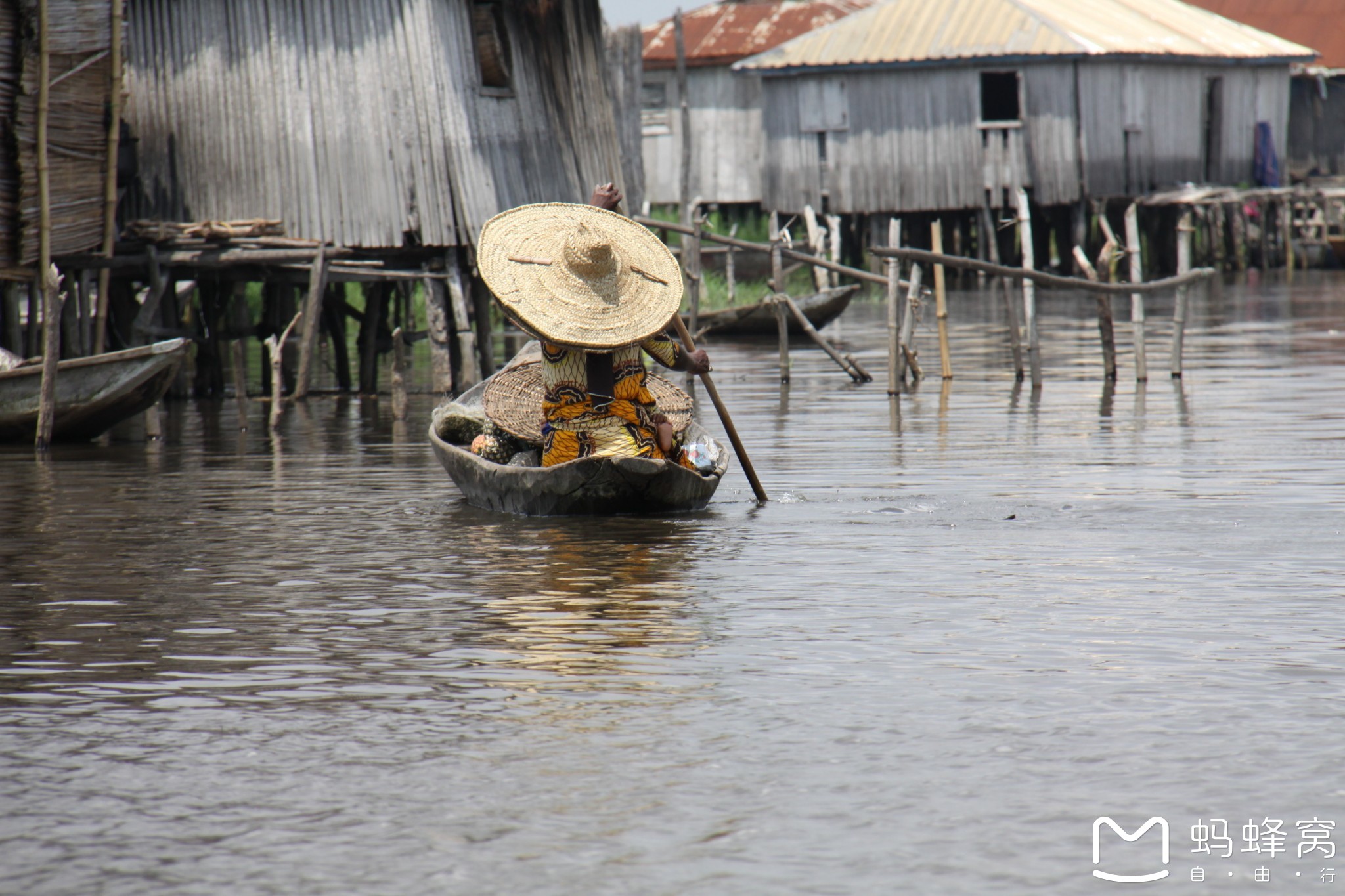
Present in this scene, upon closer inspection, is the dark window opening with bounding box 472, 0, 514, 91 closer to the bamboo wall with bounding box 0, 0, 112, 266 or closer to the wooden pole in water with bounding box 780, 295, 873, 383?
the wooden pole in water with bounding box 780, 295, 873, 383

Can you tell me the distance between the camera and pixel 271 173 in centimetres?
1709

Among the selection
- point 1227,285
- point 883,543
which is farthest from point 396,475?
point 1227,285

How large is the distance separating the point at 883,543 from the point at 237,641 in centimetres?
332

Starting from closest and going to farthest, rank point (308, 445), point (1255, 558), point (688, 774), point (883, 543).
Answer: point (688, 774), point (1255, 558), point (883, 543), point (308, 445)

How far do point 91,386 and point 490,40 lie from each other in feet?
17.9

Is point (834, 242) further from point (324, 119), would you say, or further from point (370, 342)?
point (324, 119)

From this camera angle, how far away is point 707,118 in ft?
119

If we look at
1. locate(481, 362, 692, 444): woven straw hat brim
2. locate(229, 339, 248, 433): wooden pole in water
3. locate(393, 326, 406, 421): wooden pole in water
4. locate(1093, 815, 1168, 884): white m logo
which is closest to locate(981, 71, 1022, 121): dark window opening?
locate(393, 326, 406, 421): wooden pole in water

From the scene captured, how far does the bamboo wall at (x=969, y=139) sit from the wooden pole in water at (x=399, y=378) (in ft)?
60.3

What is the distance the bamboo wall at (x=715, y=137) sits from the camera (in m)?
36.0

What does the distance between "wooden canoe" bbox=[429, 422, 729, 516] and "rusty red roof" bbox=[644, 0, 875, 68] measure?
26487 mm

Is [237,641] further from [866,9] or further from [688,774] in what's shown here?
[866,9]

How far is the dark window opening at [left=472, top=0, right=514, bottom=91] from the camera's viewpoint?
17.2 meters

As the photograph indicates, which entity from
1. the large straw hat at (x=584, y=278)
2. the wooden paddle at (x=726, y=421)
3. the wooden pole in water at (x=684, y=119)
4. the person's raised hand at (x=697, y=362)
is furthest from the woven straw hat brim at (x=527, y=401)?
the wooden pole in water at (x=684, y=119)
